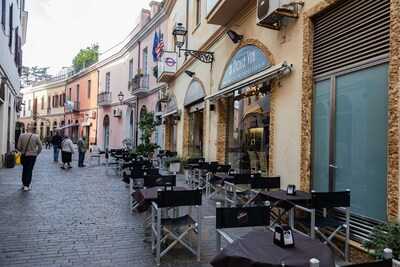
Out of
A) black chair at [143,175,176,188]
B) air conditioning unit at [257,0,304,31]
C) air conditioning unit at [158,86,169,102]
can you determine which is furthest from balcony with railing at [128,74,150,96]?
black chair at [143,175,176,188]

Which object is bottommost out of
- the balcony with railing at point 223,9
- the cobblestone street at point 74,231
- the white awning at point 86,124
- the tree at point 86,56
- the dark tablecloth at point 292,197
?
the cobblestone street at point 74,231

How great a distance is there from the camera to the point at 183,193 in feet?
14.6

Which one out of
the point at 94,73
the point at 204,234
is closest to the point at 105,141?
the point at 94,73

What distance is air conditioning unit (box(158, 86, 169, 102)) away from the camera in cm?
1746

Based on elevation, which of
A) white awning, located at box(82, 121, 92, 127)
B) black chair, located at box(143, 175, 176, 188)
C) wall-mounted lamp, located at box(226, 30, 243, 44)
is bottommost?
black chair, located at box(143, 175, 176, 188)

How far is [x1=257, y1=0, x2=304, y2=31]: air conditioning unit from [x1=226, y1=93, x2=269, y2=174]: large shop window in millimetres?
1769

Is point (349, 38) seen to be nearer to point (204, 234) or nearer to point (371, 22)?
point (371, 22)

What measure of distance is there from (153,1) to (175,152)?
11247mm

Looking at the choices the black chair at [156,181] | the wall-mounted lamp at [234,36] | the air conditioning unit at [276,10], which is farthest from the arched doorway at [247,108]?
the black chair at [156,181]

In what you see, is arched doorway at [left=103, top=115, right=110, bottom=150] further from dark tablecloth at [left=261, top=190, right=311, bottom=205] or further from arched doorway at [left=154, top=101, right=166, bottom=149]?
dark tablecloth at [left=261, top=190, right=311, bottom=205]

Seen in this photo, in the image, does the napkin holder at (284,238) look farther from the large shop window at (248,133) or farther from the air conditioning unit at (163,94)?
the air conditioning unit at (163,94)

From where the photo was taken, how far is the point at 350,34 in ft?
16.4

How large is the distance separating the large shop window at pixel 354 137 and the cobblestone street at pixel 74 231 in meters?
2.10

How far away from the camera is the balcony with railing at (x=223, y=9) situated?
8375 mm
